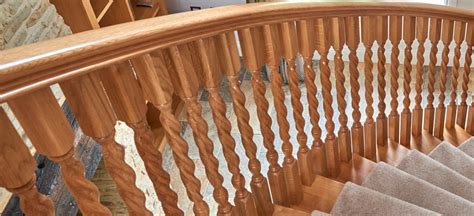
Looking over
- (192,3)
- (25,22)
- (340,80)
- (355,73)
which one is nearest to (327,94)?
(340,80)

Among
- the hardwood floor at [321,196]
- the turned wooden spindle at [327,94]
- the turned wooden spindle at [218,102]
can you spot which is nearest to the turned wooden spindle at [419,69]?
the turned wooden spindle at [327,94]

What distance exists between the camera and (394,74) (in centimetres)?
250

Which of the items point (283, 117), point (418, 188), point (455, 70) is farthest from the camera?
point (455, 70)

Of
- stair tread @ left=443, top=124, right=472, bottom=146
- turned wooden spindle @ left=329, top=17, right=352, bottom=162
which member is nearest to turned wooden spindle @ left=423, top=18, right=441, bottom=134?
stair tread @ left=443, top=124, right=472, bottom=146

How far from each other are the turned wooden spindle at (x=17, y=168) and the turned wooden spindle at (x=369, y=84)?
146 centimetres

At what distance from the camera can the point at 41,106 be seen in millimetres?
1015

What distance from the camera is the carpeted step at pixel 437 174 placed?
7.48 ft

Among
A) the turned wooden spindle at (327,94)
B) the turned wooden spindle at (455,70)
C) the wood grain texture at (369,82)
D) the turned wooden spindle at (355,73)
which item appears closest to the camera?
the turned wooden spindle at (327,94)

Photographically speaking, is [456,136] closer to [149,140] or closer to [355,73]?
[355,73]

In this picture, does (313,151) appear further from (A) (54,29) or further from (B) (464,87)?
(A) (54,29)

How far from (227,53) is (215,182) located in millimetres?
376

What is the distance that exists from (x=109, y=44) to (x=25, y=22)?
1.87m

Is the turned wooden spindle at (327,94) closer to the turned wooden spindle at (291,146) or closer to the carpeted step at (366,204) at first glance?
the turned wooden spindle at (291,146)

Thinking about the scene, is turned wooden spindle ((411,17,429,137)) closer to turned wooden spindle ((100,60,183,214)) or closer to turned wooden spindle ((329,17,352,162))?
turned wooden spindle ((329,17,352,162))
